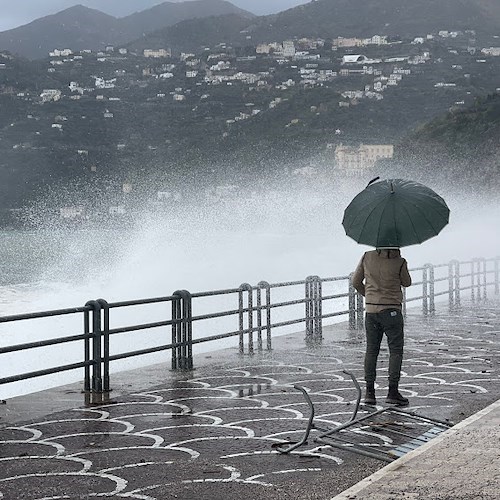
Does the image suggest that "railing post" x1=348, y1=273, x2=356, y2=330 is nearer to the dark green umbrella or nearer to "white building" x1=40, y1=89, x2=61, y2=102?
the dark green umbrella

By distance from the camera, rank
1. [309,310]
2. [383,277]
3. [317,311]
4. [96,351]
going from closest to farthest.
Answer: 1. [383,277]
2. [96,351]
3. [309,310]
4. [317,311]

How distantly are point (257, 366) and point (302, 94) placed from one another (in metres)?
137

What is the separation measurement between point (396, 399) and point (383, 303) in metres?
0.98

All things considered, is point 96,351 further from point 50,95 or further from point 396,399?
point 50,95

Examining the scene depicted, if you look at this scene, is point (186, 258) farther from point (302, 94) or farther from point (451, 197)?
point (302, 94)

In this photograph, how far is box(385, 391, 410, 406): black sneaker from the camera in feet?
35.9

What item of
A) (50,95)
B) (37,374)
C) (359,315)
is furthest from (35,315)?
(50,95)

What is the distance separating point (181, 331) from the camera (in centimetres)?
1445

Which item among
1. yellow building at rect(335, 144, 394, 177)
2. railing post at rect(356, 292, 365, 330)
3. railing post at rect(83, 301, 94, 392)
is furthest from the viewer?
yellow building at rect(335, 144, 394, 177)

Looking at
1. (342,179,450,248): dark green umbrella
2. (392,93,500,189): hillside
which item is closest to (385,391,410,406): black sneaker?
(342,179,450,248): dark green umbrella

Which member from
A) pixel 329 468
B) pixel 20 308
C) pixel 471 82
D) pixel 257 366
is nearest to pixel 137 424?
pixel 329 468

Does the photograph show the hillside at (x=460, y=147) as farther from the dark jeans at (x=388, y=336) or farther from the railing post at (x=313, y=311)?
the dark jeans at (x=388, y=336)

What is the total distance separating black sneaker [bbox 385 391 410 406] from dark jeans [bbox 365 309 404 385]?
0.39 ft

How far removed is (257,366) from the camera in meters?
14.8
